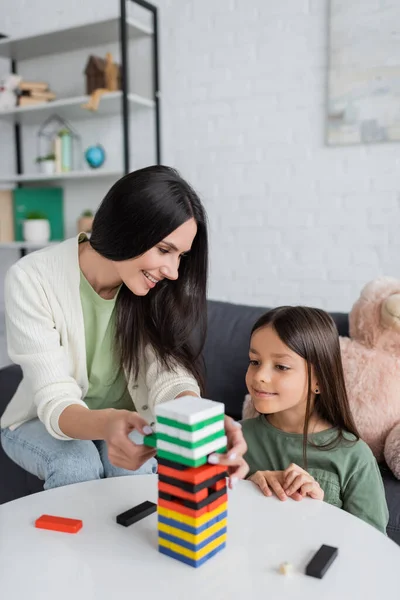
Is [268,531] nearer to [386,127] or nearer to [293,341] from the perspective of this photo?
[293,341]

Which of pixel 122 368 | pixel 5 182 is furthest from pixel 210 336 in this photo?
pixel 5 182

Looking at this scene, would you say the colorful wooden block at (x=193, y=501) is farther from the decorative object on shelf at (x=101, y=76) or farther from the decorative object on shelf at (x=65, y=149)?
the decorative object on shelf at (x=65, y=149)

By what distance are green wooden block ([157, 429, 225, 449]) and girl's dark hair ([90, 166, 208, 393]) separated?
0.47 m

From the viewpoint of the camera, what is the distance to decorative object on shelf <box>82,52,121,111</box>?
265 centimetres

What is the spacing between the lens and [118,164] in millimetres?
2939

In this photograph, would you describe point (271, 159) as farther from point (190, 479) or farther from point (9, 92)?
point (190, 479)

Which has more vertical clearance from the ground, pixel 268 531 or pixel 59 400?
pixel 59 400

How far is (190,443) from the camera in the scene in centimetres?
77

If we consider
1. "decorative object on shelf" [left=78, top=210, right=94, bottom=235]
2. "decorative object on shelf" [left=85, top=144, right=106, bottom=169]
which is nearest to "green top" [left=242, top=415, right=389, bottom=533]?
"decorative object on shelf" [left=78, top=210, right=94, bottom=235]

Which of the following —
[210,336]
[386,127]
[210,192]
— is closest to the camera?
[210,336]

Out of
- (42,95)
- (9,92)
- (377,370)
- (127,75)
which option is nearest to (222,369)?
(377,370)

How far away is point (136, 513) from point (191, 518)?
19cm

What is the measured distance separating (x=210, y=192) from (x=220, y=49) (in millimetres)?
608

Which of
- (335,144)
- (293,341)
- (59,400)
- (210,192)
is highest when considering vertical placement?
(335,144)
